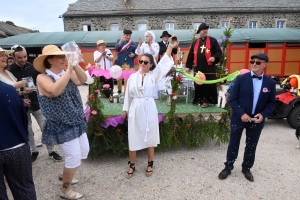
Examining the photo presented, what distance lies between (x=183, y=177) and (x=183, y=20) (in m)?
18.9

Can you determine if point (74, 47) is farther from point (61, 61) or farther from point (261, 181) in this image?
point (261, 181)

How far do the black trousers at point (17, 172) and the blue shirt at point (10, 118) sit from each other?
79mm

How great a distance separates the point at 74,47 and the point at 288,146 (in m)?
4.53

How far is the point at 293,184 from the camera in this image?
311 centimetres

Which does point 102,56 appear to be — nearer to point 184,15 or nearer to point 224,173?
point 224,173

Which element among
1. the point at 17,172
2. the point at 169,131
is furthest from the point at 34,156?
the point at 169,131

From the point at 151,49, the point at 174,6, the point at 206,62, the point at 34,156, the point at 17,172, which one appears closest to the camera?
the point at 17,172

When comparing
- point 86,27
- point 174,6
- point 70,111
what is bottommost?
point 70,111

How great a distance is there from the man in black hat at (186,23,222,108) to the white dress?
1.95 meters

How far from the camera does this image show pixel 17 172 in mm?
1905

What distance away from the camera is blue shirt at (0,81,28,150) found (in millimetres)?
1762

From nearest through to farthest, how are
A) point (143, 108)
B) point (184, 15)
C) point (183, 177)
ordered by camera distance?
point (143, 108) → point (183, 177) → point (184, 15)

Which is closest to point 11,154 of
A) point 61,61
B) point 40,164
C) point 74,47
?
point 61,61

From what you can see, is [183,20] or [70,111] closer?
[70,111]
